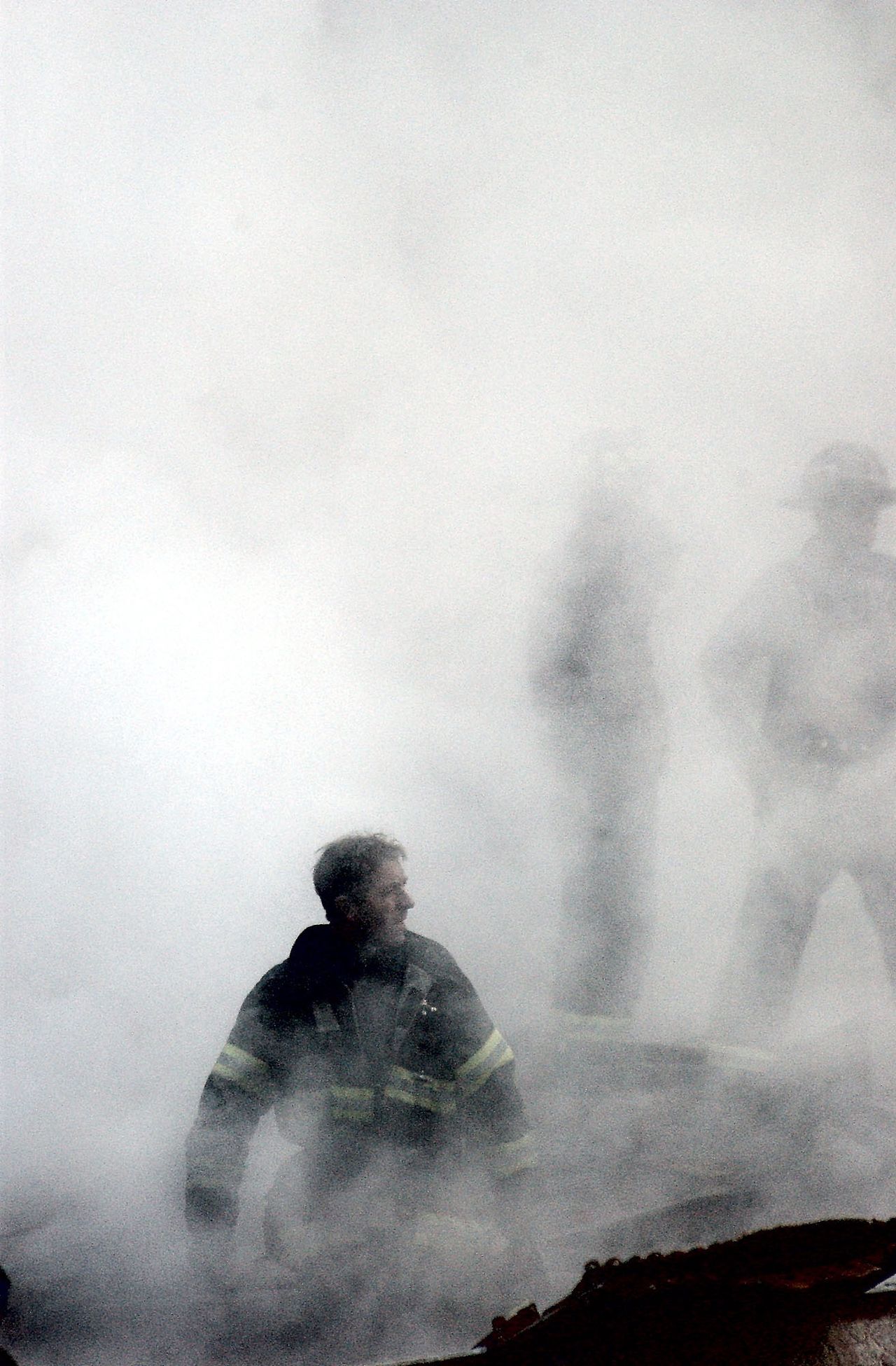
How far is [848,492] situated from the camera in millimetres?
3686

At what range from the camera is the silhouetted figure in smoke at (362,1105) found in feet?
8.22

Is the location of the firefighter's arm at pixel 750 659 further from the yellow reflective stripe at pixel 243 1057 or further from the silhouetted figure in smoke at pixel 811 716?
the yellow reflective stripe at pixel 243 1057

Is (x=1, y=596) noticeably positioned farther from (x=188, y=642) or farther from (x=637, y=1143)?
(x=637, y=1143)

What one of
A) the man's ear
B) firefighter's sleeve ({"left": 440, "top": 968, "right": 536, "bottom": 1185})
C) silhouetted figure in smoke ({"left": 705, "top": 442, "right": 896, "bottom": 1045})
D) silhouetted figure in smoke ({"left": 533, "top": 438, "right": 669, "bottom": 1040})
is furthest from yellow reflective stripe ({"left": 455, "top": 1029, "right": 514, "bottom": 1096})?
silhouetted figure in smoke ({"left": 533, "top": 438, "right": 669, "bottom": 1040})

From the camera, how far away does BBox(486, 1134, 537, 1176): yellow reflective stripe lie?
2475 millimetres

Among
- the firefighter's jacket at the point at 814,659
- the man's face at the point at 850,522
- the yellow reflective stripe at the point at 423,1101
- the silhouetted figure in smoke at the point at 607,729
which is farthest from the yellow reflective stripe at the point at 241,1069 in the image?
the man's face at the point at 850,522

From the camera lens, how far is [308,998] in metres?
2.59

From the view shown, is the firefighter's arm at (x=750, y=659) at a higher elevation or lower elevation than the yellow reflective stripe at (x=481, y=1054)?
higher

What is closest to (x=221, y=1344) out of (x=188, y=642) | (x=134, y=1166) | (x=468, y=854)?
(x=134, y=1166)

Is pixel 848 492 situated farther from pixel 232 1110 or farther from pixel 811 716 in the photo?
pixel 232 1110

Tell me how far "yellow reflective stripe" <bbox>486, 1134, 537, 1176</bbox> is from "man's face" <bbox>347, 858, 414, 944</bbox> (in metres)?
0.54

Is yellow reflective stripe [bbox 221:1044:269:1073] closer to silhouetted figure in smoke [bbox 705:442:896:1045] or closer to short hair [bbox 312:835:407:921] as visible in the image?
short hair [bbox 312:835:407:921]

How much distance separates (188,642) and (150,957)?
1787 millimetres

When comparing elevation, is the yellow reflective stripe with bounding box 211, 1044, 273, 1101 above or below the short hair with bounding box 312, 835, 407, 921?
below
